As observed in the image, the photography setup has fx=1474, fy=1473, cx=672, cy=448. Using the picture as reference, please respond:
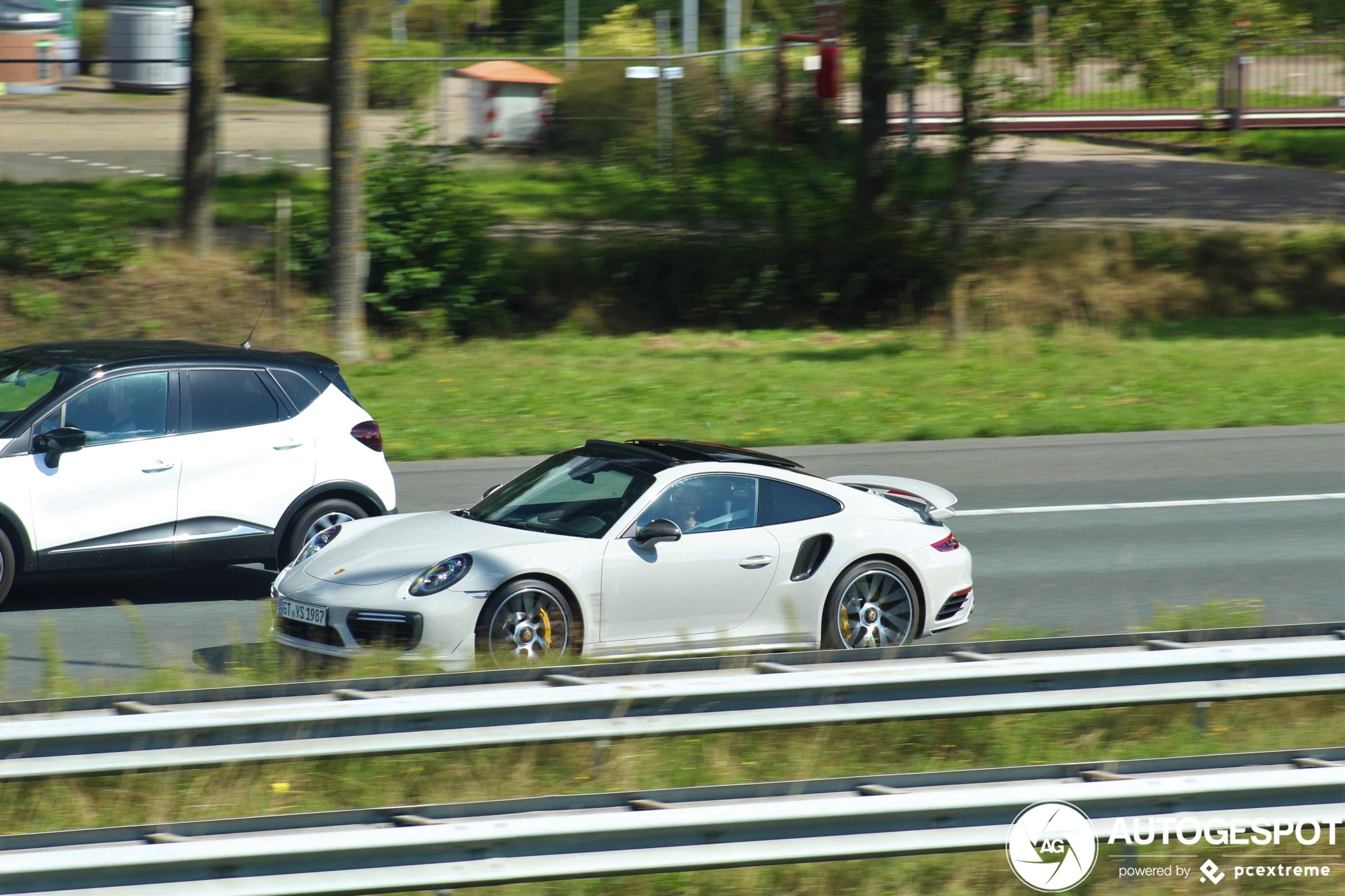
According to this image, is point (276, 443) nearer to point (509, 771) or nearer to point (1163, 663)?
point (509, 771)

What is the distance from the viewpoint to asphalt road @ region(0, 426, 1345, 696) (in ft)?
29.0

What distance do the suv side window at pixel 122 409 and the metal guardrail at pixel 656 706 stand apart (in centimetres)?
452

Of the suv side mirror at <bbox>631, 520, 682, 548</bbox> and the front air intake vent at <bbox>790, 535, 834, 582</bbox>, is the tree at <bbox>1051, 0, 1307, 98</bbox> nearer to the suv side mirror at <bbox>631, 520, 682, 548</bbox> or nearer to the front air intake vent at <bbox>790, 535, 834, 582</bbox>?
the front air intake vent at <bbox>790, 535, 834, 582</bbox>

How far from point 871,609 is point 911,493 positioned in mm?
1181

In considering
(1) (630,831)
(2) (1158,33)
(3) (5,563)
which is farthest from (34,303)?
(1) (630,831)

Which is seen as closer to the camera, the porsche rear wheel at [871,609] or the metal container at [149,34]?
the porsche rear wheel at [871,609]

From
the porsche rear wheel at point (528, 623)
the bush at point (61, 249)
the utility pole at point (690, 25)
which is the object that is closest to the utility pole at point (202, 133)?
the bush at point (61, 249)

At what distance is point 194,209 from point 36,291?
258 centimetres

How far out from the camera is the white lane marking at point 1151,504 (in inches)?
486

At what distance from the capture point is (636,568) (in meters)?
7.86

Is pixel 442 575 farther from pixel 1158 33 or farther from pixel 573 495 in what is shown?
pixel 1158 33

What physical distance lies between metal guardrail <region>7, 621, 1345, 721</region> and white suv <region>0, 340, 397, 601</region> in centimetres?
358

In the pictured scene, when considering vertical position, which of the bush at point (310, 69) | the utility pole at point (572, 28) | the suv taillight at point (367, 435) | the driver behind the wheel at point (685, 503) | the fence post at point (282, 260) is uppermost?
the utility pole at point (572, 28)

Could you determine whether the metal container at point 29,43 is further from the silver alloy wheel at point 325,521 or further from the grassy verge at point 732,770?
the grassy verge at point 732,770
